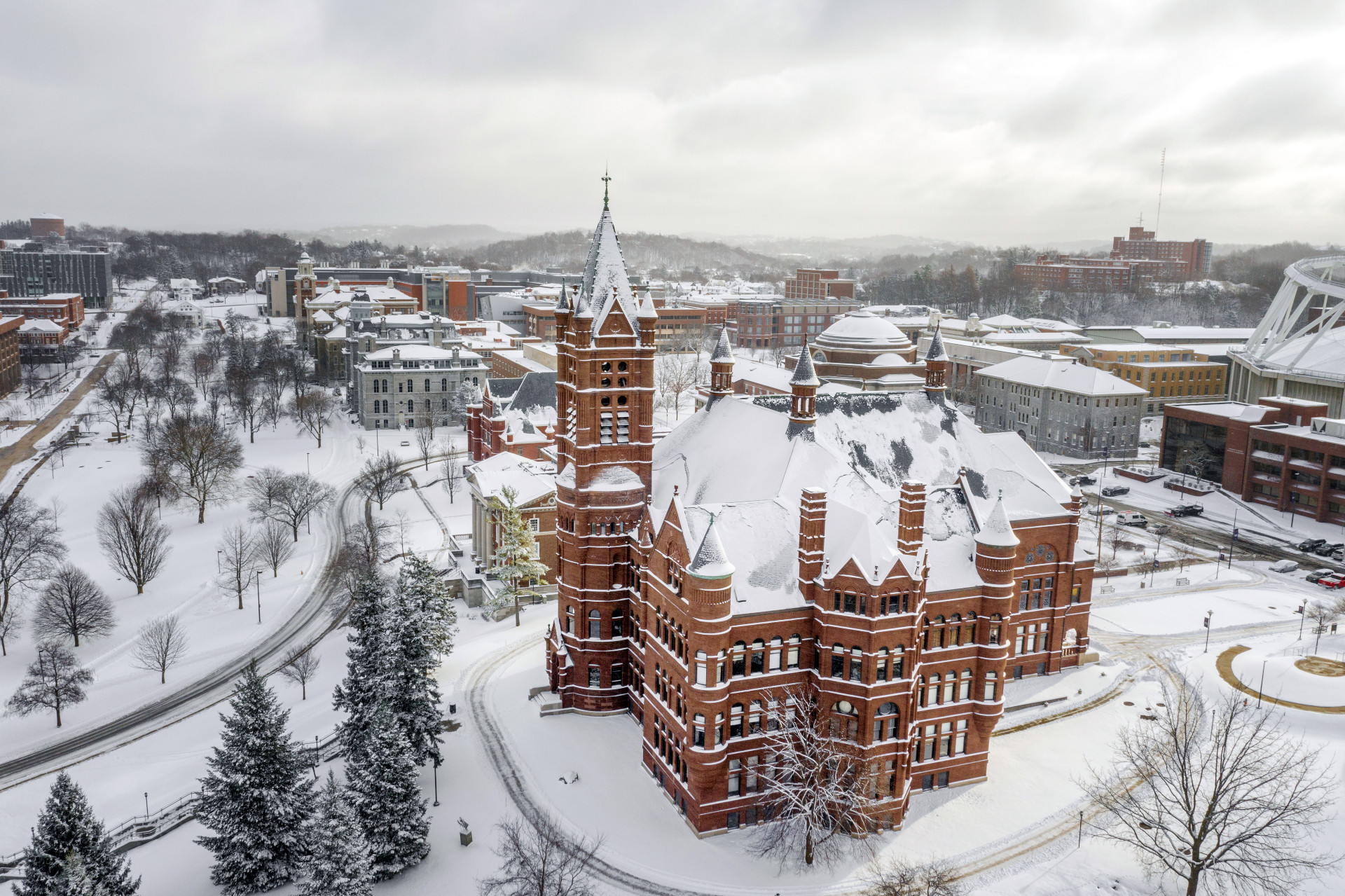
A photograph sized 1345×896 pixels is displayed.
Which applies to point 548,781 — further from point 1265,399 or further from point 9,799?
point 1265,399

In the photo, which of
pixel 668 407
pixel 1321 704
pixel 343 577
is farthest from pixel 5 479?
pixel 1321 704

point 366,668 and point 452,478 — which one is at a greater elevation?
point 452,478

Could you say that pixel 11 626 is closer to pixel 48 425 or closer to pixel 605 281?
pixel 605 281

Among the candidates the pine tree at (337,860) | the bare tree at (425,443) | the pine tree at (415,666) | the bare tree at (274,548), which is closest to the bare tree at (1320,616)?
the pine tree at (415,666)

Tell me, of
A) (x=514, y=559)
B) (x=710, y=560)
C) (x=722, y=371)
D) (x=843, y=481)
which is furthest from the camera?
(x=514, y=559)

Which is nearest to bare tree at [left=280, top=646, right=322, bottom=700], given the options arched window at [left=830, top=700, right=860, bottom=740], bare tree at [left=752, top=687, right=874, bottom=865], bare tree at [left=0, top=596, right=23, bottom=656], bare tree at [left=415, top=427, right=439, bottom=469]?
bare tree at [left=0, top=596, right=23, bottom=656]

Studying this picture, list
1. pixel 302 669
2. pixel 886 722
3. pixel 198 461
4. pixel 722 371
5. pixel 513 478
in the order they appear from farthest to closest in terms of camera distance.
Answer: pixel 198 461
pixel 513 478
pixel 722 371
pixel 302 669
pixel 886 722

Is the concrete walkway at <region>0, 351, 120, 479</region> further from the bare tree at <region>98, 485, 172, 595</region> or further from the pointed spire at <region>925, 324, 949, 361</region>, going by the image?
the pointed spire at <region>925, 324, 949, 361</region>

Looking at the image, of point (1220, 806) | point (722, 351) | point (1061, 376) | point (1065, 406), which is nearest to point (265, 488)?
point (722, 351)
